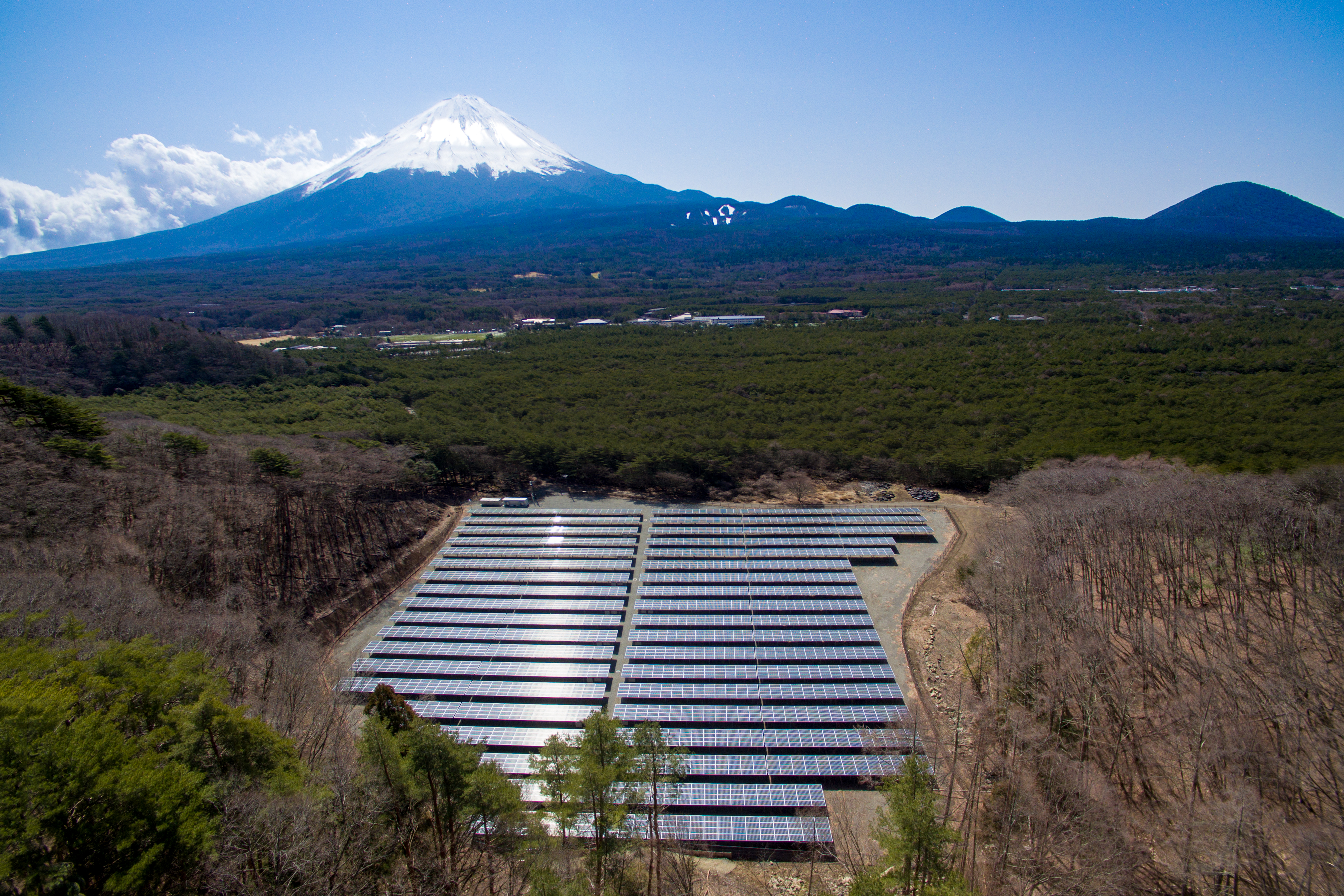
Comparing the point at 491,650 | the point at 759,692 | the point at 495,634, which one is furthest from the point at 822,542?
the point at 491,650

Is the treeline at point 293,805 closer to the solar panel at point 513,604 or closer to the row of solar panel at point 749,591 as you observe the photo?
the solar panel at point 513,604

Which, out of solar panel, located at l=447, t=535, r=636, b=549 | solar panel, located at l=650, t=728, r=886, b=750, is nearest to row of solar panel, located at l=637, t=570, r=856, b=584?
solar panel, located at l=447, t=535, r=636, b=549

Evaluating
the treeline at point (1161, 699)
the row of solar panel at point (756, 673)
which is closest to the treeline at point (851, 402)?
the treeline at point (1161, 699)

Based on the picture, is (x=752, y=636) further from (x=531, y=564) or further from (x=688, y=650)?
(x=531, y=564)

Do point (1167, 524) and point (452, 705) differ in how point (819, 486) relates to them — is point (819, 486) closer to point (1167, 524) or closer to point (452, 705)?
point (1167, 524)

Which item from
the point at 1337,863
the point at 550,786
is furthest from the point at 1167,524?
the point at 550,786

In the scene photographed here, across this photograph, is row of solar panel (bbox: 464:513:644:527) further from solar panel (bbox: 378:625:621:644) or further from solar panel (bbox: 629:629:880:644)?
solar panel (bbox: 629:629:880:644)
